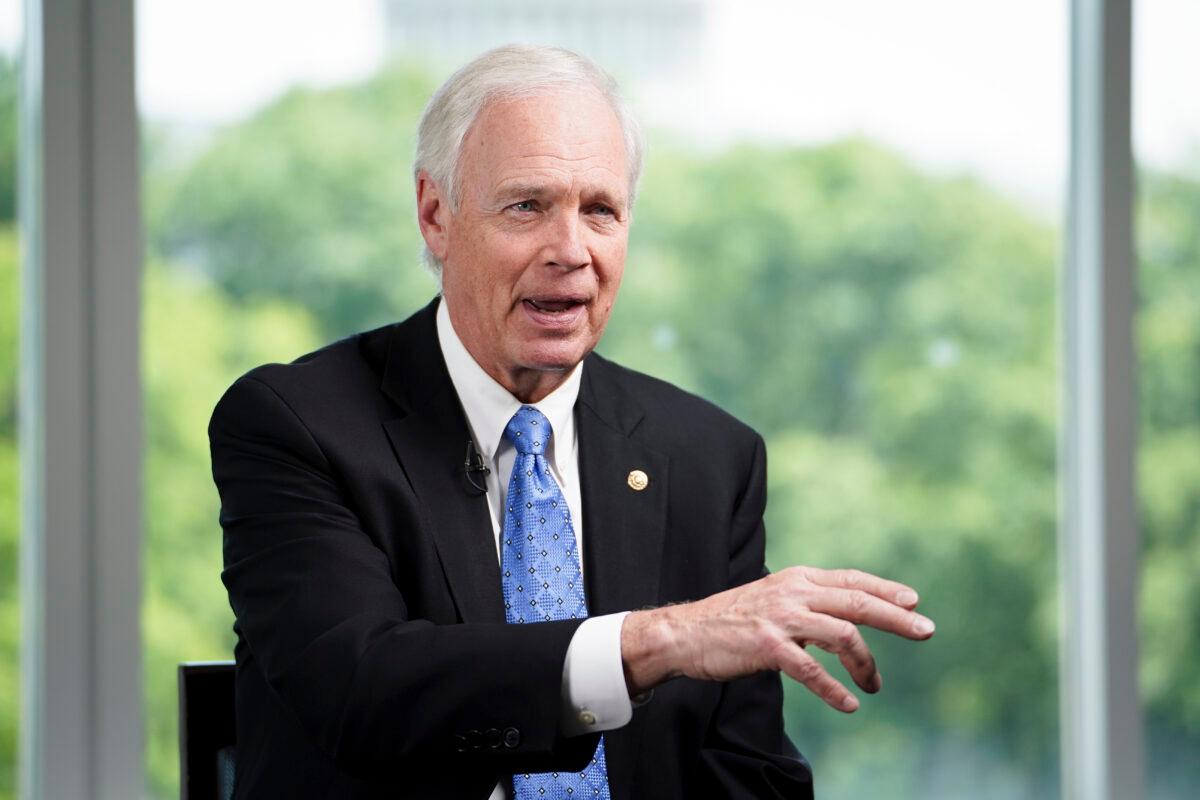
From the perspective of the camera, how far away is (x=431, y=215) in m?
1.94

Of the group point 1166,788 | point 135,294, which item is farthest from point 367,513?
point 1166,788

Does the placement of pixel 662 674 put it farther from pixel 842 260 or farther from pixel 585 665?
pixel 842 260

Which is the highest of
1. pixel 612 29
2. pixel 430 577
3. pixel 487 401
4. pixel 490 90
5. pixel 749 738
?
pixel 612 29

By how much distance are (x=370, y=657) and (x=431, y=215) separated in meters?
0.71

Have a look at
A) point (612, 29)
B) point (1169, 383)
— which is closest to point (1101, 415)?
point (1169, 383)

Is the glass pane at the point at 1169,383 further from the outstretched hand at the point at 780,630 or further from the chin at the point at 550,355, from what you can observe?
the outstretched hand at the point at 780,630

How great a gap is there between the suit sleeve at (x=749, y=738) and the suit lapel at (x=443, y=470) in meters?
0.39

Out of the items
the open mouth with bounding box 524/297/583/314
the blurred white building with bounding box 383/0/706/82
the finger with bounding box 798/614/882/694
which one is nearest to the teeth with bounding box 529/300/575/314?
the open mouth with bounding box 524/297/583/314

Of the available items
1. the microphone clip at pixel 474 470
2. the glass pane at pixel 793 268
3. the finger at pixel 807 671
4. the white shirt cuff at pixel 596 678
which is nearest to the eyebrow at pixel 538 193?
the microphone clip at pixel 474 470

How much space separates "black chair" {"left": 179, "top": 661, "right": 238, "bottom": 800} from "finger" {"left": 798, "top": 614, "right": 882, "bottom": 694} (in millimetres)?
908

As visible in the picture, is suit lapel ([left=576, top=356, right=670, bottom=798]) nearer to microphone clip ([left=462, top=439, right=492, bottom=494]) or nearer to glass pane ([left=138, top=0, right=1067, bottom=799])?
microphone clip ([left=462, top=439, right=492, bottom=494])

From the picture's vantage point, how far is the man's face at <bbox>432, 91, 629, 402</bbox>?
1787mm

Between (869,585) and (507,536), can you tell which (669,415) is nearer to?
(507,536)

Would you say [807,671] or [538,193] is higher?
[538,193]
